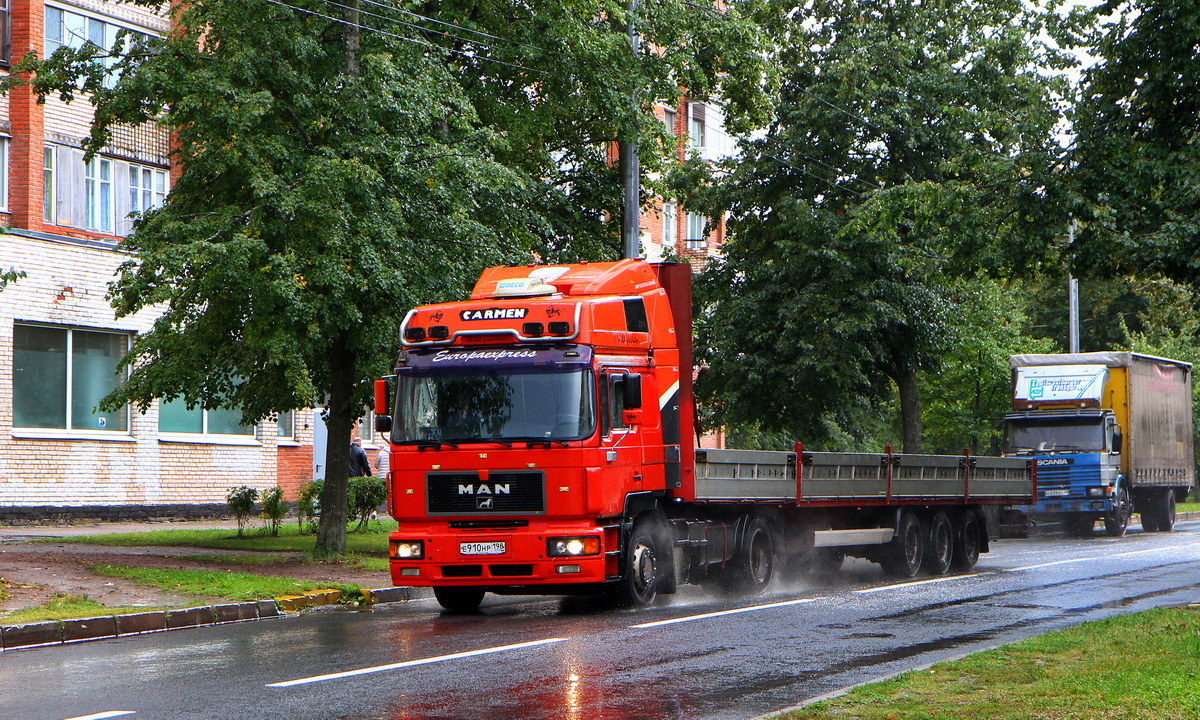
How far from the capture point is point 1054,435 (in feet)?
102

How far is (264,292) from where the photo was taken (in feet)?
54.5

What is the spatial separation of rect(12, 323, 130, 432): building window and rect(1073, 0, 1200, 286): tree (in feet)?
58.7

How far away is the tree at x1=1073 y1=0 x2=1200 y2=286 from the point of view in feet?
55.2

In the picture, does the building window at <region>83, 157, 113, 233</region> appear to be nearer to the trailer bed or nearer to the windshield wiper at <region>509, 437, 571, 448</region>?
the trailer bed

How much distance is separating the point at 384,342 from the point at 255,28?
13.3 ft

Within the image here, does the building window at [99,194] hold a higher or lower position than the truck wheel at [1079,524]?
higher

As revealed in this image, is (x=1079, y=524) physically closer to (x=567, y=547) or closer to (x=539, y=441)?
(x=567, y=547)

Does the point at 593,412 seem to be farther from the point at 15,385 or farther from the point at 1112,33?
the point at 15,385

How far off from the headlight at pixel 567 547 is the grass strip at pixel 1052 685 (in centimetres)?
427

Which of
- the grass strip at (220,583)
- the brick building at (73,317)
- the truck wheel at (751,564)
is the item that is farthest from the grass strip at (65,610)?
the brick building at (73,317)

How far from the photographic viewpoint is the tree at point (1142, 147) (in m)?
16.8

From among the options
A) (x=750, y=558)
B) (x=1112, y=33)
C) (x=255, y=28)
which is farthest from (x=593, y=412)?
(x=1112, y=33)

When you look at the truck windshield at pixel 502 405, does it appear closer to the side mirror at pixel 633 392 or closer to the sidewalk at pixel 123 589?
the side mirror at pixel 633 392

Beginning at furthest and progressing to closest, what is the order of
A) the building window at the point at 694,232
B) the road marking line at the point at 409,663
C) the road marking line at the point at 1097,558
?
the building window at the point at 694,232 < the road marking line at the point at 1097,558 < the road marking line at the point at 409,663
